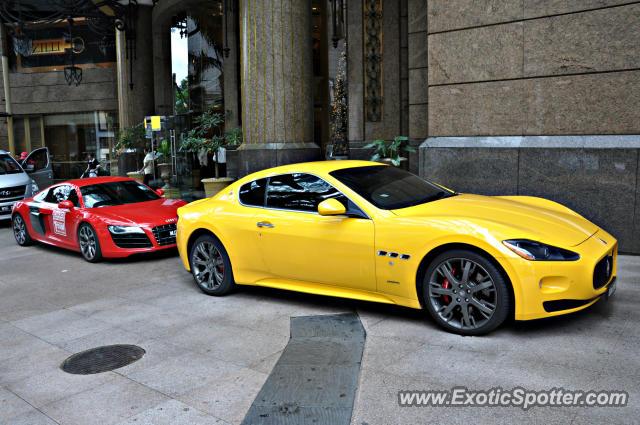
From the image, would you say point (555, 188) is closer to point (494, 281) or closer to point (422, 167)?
point (422, 167)

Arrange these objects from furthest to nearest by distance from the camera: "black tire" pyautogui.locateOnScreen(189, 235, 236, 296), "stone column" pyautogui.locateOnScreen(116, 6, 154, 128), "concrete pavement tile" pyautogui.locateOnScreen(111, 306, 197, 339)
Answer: "stone column" pyautogui.locateOnScreen(116, 6, 154, 128) → "black tire" pyautogui.locateOnScreen(189, 235, 236, 296) → "concrete pavement tile" pyautogui.locateOnScreen(111, 306, 197, 339)

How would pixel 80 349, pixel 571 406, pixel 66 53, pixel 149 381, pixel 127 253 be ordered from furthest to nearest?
pixel 66 53
pixel 127 253
pixel 80 349
pixel 149 381
pixel 571 406

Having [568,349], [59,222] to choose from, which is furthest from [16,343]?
[59,222]

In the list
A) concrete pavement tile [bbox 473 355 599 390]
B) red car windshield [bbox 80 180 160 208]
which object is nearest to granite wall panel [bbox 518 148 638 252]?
concrete pavement tile [bbox 473 355 599 390]

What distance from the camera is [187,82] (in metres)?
23.0

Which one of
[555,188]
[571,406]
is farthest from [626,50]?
[571,406]

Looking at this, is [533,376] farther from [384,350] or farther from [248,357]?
[248,357]

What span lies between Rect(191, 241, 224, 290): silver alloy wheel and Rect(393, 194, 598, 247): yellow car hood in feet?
7.63

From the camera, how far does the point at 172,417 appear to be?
3.68 m

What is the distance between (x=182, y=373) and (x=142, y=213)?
5.41 m

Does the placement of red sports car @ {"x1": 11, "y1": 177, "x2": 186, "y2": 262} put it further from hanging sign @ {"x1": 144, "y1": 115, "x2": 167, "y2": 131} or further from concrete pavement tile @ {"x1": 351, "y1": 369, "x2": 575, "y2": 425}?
hanging sign @ {"x1": 144, "y1": 115, "x2": 167, "y2": 131}

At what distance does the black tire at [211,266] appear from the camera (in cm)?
654

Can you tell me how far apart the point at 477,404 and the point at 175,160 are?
1680 cm

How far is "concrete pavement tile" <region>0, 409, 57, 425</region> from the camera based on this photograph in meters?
3.71
